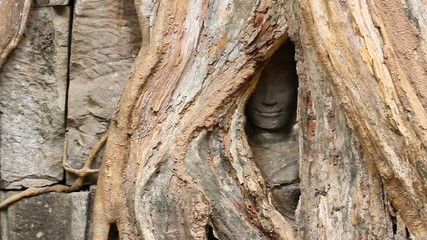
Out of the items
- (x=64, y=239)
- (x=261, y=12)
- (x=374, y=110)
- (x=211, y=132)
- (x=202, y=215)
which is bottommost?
(x=64, y=239)

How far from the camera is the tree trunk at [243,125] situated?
156 centimetres

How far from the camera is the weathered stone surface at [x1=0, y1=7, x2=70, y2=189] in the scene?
6.58 feet

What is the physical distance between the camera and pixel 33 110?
2.01 m

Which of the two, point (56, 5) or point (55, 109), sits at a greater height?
point (56, 5)

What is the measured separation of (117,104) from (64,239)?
0.35 m

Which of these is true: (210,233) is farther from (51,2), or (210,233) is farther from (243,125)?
(51,2)

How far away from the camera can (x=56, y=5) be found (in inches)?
78.0

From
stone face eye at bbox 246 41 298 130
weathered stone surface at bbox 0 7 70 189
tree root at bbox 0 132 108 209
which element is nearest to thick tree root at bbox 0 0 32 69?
weathered stone surface at bbox 0 7 70 189

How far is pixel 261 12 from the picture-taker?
5.74ft

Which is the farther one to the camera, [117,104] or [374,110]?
[117,104]

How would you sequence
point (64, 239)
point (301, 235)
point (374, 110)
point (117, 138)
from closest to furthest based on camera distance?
1. point (374, 110)
2. point (301, 235)
3. point (117, 138)
4. point (64, 239)

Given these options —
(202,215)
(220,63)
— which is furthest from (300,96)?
(202,215)

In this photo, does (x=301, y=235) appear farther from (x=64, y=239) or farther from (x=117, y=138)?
(x=64, y=239)

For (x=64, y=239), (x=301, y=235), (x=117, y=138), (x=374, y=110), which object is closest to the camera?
(x=374, y=110)
